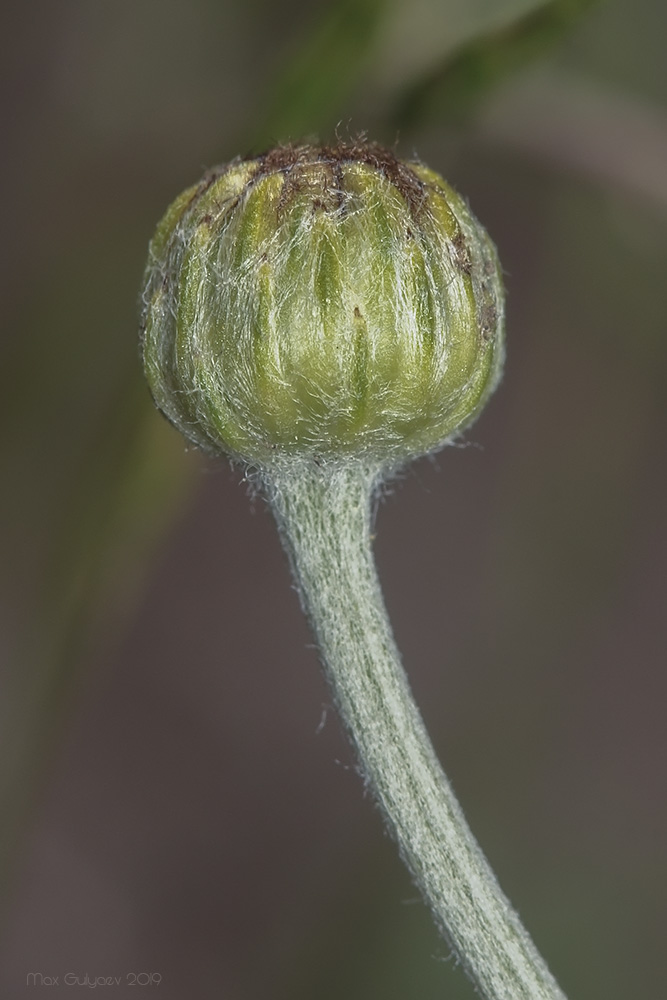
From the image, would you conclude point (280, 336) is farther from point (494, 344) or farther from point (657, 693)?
point (657, 693)

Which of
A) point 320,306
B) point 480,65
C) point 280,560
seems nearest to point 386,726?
point 320,306

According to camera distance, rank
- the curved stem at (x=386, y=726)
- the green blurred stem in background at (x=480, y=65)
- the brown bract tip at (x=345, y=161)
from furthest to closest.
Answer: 1. the green blurred stem in background at (x=480, y=65)
2. the brown bract tip at (x=345, y=161)
3. the curved stem at (x=386, y=726)

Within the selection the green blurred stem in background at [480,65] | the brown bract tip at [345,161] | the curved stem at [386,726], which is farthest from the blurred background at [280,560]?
the brown bract tip at [345,161]

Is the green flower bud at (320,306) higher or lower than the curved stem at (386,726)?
higher

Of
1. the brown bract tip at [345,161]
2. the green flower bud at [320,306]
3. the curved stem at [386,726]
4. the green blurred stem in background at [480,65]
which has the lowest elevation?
the curved stem at [386,726]

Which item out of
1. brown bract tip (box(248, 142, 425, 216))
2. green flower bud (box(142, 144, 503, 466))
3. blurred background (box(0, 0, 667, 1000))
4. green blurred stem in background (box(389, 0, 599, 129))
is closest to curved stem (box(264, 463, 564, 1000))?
green flower bud (box(142, 144, 503, 466))

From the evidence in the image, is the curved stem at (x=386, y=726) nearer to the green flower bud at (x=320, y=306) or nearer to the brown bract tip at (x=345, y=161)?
the green flower bud at (x=320, y=306)

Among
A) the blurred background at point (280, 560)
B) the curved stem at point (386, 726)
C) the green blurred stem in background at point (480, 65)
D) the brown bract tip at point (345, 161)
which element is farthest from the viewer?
the blurred background at point (280, 560)

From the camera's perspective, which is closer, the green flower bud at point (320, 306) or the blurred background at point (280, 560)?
the green flower bud at point (320, 306)
